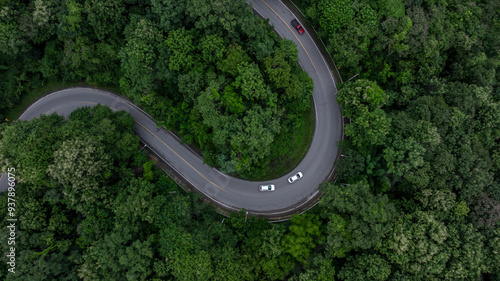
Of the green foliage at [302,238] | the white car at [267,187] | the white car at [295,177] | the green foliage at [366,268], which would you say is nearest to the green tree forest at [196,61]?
the white car at [267,187]

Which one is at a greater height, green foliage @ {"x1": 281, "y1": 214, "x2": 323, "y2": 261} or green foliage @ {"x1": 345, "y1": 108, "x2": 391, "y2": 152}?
green foliage @ {"x1": 345, "y1": 108, "x2": 391, "y2": 152}

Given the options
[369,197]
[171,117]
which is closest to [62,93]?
[171,117]

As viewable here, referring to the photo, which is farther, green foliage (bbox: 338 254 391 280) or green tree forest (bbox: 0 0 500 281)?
green tree forest (bbox: 0 0 500 281)

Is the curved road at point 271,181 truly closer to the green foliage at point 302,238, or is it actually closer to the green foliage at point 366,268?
the green foliage at point 302,238

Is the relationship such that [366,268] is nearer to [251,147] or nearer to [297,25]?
[251,147]

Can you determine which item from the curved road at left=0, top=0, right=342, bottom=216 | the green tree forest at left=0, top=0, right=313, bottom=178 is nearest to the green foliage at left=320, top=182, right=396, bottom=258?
the curved road at left=0, top=0, right=342, bottom=216

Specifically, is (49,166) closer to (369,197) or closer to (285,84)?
(285,84)

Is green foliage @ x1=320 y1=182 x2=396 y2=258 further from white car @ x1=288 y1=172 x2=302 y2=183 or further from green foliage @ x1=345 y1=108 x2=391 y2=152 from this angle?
white car @ x1=288 y1=172 x2=302 y2=183
